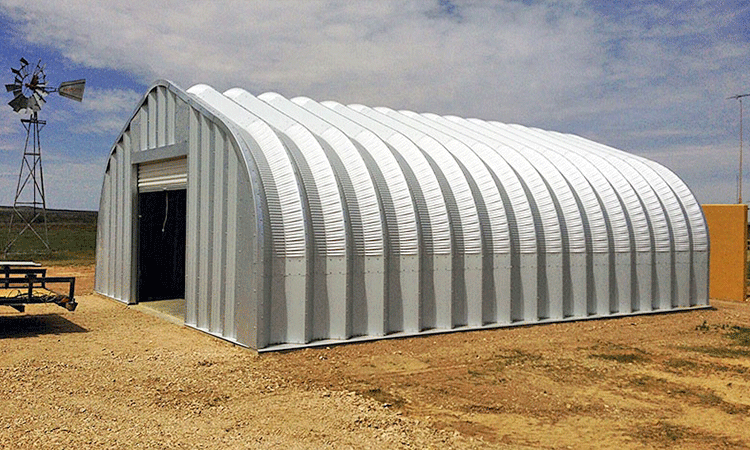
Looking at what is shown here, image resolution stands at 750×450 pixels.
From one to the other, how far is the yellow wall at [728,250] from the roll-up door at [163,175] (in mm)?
19354

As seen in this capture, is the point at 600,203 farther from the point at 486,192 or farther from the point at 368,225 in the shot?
the point at 368,225

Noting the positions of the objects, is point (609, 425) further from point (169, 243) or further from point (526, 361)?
point (169, 243)

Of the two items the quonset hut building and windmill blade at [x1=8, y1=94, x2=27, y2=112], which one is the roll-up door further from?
windmill blade at [x1=8, y1=94, x2=27, y2=112]

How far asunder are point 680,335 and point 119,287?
16.7 meters

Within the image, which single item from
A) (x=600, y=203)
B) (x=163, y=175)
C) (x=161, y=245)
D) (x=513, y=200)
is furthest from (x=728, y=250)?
(x=161, y=245)

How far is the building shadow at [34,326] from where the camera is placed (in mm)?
13695

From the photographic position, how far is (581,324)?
16094 mm

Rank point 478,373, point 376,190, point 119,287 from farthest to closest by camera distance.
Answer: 1. point 119,287
2. point 376,190
3. point 478,373

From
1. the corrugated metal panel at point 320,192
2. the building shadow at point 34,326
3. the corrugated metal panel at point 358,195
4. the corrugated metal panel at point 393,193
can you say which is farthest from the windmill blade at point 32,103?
the corrugated metal panel at point 393,193

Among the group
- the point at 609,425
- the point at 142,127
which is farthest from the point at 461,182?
the point at 142,127

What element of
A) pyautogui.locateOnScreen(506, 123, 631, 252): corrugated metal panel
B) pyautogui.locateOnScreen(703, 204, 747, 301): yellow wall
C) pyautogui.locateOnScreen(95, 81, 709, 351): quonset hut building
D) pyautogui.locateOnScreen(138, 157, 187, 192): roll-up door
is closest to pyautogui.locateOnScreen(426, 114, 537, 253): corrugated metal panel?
pyautogui.locateOnScreen(95, 81, 709, 351): quonset hut building

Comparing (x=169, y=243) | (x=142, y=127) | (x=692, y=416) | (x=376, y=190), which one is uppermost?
(x=142, y=127)

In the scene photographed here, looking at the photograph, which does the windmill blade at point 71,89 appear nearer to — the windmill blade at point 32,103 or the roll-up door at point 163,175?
the windmill blade at point 32,103

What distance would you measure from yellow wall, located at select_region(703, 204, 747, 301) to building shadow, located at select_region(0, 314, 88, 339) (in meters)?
22.1
